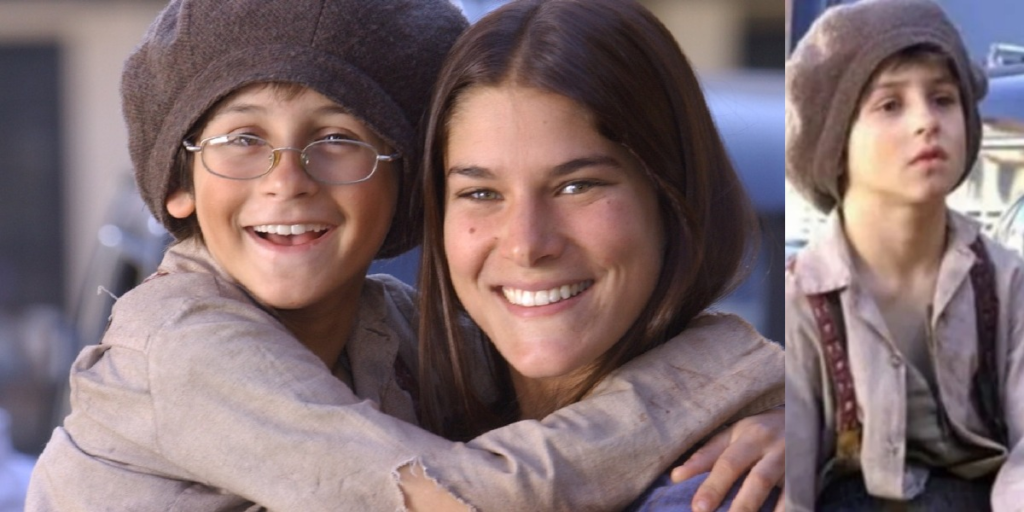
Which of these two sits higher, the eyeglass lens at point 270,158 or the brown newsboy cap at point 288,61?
the brown newsboy cap at point 288,61

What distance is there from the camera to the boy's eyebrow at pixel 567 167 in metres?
1.62

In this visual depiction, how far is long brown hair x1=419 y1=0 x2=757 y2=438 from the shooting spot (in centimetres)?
165

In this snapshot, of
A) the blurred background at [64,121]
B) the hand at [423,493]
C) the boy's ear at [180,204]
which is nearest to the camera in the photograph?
the hand at [423,493]

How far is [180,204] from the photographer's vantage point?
1.89 m

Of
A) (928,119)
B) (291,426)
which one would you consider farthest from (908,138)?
(291,426)

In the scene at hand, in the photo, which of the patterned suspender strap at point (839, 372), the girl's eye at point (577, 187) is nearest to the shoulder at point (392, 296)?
the girl's eye at point (577, 187)

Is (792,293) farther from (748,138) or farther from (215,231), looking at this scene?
(748,138)

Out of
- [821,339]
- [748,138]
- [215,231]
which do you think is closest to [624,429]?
[215,231]

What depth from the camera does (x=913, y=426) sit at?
0.73m

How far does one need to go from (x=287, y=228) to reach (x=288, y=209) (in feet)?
0.12

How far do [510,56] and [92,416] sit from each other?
2.23 feet

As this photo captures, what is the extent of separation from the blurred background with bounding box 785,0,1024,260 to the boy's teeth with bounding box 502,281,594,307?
926 mm

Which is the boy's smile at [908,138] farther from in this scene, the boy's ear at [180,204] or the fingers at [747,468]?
the boy's ear at [180,204]

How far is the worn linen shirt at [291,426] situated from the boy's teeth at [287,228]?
3.3 inches
